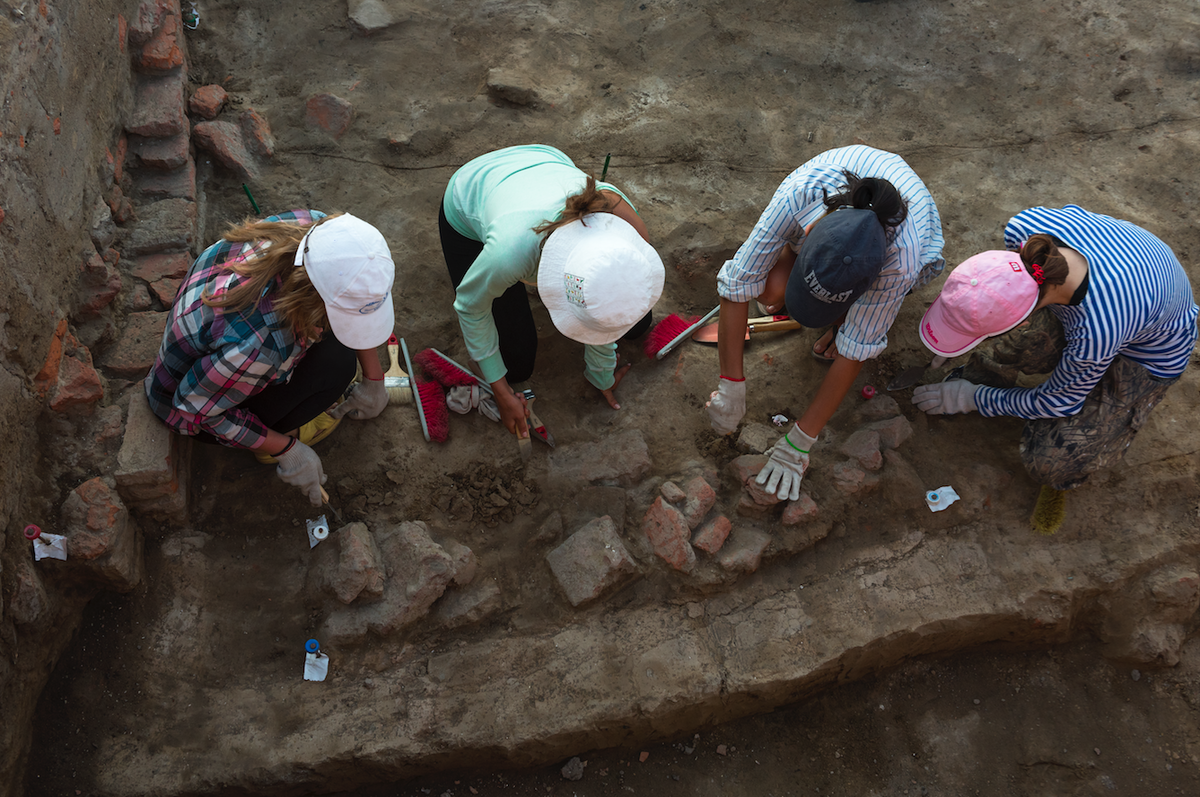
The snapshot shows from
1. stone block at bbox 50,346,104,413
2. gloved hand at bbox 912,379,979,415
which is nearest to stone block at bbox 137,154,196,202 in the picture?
stone block at bbox 50,346,104,413

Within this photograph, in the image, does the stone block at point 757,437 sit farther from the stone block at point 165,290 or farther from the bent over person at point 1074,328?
the stone block at point 165,290

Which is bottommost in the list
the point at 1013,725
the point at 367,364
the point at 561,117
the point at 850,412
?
the point at 1013,725

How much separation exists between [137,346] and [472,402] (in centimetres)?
122

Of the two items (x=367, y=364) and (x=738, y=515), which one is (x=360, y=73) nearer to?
(x=367, y=364)

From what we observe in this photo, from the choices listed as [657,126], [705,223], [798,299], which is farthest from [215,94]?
[798,299]

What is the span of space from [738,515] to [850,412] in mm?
664

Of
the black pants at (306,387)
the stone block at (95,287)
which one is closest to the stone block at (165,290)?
the stone block at (95,287)

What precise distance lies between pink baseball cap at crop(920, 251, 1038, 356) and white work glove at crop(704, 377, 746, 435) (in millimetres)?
789

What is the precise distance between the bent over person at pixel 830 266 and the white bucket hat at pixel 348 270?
1238mm

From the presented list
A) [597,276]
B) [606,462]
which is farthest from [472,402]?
[597,276]

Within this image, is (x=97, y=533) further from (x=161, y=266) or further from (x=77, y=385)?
(x=161, y=266)

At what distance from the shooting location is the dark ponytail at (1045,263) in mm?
2326

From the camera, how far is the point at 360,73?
385cm

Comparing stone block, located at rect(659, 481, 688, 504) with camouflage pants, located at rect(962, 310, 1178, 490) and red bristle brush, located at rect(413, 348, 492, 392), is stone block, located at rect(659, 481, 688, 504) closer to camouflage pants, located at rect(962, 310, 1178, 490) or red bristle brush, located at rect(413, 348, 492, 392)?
red bristle brush, located at rect(413, 348, 492, 392)
